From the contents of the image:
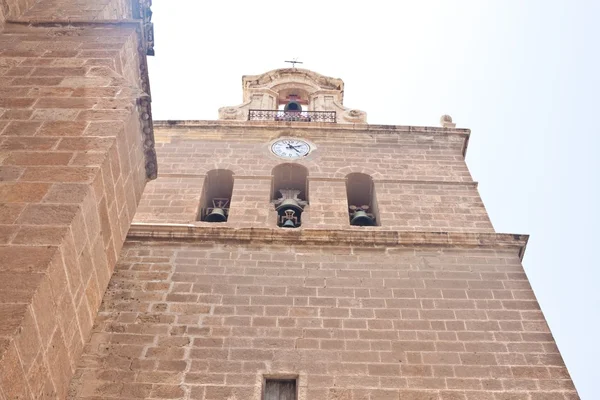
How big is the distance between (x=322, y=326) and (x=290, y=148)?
492cm

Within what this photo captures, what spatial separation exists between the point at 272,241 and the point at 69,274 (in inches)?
157

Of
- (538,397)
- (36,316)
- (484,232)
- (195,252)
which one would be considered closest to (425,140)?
(484,232)

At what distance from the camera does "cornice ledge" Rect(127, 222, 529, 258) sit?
8.12 metres

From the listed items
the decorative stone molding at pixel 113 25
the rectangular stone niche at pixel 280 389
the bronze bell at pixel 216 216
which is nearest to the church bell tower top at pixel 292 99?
the bronze bell at pixel 216 216

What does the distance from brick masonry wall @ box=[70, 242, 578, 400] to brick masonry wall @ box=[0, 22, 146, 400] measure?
1.53 meters

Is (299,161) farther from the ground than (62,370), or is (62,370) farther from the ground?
(299,161)

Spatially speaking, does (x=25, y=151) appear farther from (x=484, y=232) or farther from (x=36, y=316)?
(x=484, y=232)

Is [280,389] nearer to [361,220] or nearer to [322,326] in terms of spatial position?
[322,326]

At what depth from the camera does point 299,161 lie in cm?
1077

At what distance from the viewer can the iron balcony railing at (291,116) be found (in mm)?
12852

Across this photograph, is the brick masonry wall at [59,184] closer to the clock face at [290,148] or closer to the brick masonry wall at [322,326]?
the brick masonry wall at [322,326]

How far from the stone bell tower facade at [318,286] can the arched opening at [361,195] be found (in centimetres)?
3

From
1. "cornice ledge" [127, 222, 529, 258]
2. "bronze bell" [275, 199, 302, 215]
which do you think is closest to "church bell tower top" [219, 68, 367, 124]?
"bronze bell" [275, 199, 302, 215]

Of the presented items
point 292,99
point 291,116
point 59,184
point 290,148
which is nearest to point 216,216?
point 290,148
